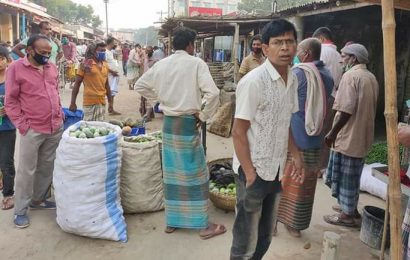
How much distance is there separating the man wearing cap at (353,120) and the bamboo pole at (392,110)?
188 cm

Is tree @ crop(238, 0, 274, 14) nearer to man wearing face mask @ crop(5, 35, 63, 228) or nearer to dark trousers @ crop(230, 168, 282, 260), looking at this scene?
man wearing face mask @ crop(5, 35, 63, 228)

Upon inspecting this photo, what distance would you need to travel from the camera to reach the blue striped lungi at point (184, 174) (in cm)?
335

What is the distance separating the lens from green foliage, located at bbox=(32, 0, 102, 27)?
59.2 metres

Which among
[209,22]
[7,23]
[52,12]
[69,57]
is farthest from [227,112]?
[52,12]

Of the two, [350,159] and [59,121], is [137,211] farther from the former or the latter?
[350,159]

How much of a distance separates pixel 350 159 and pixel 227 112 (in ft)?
13.4

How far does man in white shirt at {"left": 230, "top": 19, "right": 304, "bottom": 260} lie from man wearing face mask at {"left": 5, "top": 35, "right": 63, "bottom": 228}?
208 centimetres

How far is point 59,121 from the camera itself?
146 inches

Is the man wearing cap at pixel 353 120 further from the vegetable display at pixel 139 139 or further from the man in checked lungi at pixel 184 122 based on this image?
the vegetable display at pixel 139 139

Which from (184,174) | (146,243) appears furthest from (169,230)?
(184,174)

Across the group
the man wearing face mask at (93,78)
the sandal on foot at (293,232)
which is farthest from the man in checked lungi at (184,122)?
the man wearing face mask at (93,78)

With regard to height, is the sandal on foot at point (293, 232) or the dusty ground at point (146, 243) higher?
the sandal on foot at point (293, 232)

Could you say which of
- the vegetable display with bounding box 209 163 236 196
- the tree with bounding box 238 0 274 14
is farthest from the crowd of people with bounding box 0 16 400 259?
the tree with bounding box 238 0 274 14

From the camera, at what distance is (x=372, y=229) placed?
320cm
